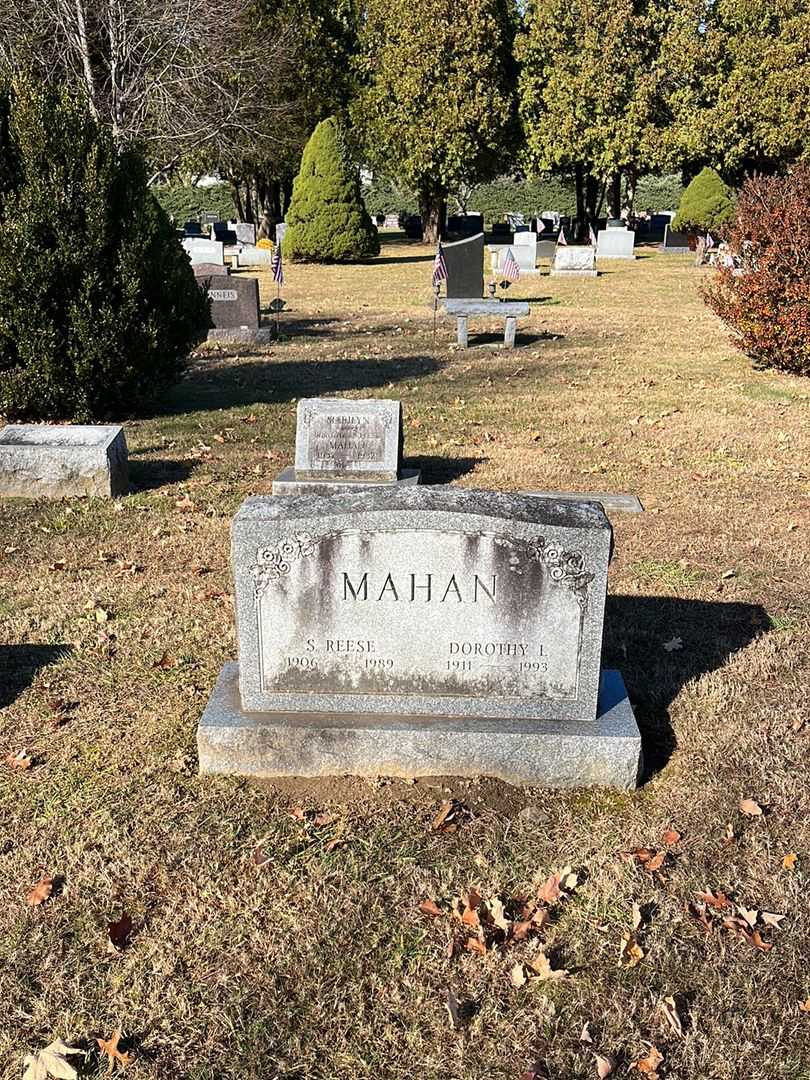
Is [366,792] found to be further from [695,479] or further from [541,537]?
[695,479]

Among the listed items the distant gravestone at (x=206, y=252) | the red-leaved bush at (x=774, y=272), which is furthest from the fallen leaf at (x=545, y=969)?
the distant gravestone at (x=206, y=252)

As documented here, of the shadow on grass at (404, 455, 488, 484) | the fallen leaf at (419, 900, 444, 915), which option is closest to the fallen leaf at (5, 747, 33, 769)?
the fallen leaf at (419, 900, 444, 915)

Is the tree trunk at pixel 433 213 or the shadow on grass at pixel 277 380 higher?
the tree trunk at pixel 433 213

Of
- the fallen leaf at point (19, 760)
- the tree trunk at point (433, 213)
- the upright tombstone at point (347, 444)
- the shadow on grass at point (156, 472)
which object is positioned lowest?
the fallen leaf at point (19, 760)

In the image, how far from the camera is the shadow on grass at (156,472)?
825 cm

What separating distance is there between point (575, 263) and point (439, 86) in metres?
12.6

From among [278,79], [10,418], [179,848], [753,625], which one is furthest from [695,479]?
[278,79]

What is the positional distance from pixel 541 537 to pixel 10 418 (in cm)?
846

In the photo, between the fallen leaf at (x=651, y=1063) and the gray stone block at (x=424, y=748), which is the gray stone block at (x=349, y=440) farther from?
the fallen leaf at (x=651, y=1063)

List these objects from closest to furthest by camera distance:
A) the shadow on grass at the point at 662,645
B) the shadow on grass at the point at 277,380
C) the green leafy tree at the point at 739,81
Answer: the shadow on grass at the point at 662,645, the shadow on grass at the point at 277,380, the green leafy tree at the point at 739,81

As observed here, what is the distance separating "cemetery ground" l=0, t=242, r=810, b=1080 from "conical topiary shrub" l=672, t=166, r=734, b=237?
3212 cm

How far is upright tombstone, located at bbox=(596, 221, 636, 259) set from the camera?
113ft

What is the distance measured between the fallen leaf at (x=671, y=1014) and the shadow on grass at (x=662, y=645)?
126cm

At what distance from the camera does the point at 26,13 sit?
64.2 ft
